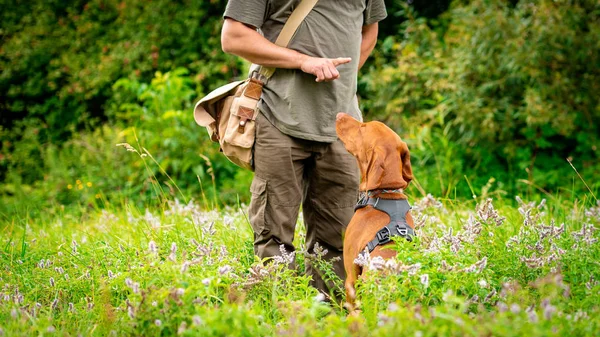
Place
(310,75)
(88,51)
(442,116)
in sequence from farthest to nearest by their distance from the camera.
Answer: (88,51) < (442,116) < (310,75)

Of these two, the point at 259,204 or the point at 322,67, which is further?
the point at 259,204

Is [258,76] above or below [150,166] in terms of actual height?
above

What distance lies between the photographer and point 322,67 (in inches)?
128

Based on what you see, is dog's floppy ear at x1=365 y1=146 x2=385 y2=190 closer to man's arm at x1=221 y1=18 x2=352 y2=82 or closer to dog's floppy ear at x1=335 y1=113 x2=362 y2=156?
dog's floppy ear at x1=335 y1=113 x2=362 y2=156

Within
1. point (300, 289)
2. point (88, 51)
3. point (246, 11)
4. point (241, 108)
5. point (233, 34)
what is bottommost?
point (88, 51)

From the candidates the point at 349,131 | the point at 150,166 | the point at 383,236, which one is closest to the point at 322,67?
the point at 349,131

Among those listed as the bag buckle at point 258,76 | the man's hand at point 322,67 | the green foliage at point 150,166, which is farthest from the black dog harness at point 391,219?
the green foliage at point 150,166

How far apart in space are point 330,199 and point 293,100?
2.06 feet

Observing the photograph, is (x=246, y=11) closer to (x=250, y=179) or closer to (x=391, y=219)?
(x=391, y=219)

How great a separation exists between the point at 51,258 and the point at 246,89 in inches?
65.7

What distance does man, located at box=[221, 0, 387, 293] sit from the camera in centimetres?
337

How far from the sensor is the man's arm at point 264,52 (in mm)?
3307

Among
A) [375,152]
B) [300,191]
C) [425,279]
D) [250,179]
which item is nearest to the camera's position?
[425,279]

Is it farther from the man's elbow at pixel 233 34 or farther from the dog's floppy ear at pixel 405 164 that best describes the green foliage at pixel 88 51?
the dog's floppy ear at pixel 405 164
